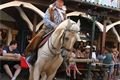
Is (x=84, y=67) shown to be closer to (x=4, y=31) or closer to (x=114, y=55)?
(x=114, y=55)

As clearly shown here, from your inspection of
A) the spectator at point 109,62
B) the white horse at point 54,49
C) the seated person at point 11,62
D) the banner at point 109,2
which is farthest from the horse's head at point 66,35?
the banner at point 109,2

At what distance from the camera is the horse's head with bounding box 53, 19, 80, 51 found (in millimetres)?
8164

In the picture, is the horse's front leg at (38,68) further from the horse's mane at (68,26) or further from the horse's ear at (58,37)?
the horse's mane at (68,26)

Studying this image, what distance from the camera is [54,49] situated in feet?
28.1

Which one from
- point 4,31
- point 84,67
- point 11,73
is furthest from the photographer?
point 4,31

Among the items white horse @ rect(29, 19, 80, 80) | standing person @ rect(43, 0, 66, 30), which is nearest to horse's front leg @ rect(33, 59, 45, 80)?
white horse @ rect(29, 19, 80, 80)

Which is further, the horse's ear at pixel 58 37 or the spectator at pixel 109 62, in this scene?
the spectator at pixel 109 62

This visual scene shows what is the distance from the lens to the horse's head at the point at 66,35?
8164 millimetres

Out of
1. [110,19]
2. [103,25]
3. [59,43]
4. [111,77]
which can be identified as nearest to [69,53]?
[59,43]

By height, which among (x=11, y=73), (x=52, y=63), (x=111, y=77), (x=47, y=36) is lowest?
(x=111, y=77)

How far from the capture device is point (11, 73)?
12859mm

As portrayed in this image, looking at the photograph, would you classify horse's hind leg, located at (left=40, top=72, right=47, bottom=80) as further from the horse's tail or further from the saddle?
the saddle

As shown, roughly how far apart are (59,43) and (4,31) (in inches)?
535

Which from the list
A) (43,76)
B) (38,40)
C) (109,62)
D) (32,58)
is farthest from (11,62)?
(109,62)
